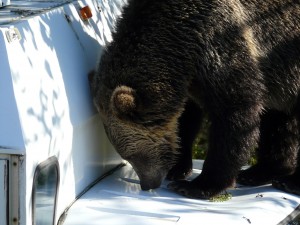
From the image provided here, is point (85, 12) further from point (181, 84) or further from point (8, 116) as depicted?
point (8, 116)

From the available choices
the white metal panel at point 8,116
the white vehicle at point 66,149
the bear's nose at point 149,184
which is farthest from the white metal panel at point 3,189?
the bear's nose at point 149,184

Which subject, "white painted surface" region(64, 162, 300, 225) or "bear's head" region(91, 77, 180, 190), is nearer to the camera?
"white painted surface" region(64, 162, 300, 225)

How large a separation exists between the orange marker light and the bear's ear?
0.59 m

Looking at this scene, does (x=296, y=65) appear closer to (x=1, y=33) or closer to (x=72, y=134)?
(x=72, y=134)

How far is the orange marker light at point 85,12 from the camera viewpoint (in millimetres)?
5092

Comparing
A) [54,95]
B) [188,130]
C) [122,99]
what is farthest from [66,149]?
[188,130]

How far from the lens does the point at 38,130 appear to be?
12.7 feet

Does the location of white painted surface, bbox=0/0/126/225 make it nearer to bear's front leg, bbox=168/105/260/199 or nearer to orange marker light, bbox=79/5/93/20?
orange marker light, bbox=79/5/93/20

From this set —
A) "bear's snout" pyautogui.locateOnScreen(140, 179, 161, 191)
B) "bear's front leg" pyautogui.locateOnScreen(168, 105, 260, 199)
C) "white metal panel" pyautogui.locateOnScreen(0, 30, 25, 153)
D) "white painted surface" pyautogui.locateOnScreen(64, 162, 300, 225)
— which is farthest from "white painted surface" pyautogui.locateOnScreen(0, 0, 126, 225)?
"bear's front leg" pyautogui.locateOnScreen(168, 105, 260, 199)

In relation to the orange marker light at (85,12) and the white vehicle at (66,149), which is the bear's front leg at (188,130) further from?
the orange marker light at (85,12)

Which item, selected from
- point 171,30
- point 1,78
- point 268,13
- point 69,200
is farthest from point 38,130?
point 268,13

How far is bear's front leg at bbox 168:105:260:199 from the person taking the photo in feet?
16.9

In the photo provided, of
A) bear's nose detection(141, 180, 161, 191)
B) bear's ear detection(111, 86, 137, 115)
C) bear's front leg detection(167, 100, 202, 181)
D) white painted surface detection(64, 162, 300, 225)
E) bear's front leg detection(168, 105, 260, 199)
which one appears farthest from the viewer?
bear's front leg detection(167, 100, 202, 181)

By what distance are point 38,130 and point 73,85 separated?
32.3 inches
